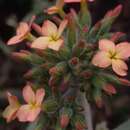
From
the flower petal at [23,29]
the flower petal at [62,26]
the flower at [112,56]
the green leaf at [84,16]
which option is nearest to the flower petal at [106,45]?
the flower at [112,56]

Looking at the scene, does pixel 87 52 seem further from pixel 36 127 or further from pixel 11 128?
pixel 11 128

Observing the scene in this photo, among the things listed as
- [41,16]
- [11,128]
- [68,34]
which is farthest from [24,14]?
[68,34]

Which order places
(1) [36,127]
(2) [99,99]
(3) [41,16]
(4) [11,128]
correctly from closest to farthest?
1. (2) [99,99]
2. (1) [36,127]
3. (3) [41,16]
4. (4) [11,128]

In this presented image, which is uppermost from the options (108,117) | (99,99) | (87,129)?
(99,99)

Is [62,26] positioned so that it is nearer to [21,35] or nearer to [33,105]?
[21,35]

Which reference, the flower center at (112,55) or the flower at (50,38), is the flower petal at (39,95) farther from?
the flower center at (112,55)

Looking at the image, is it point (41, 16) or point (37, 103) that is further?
point (41, 16)

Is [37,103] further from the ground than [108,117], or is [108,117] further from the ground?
[37,103]

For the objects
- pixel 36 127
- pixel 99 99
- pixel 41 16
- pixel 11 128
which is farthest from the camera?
pixel 11 128
